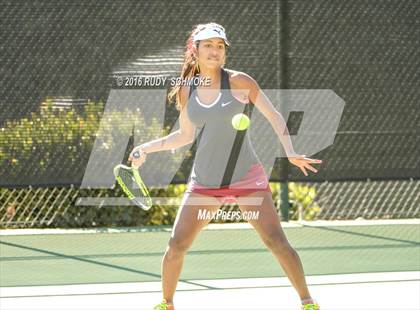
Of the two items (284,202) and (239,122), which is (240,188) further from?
(284,202)

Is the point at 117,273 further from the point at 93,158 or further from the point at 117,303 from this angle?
the point at 93,158

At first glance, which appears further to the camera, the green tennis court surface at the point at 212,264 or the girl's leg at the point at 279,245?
the green tennis court surface at the point at 212,264

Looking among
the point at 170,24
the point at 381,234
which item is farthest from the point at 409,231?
the point at 170,24

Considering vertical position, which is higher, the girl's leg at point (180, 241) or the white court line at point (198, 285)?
the white court line at point (198, 285)

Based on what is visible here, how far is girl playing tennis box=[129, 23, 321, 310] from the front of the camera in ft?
17.6

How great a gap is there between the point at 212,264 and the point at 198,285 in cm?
85

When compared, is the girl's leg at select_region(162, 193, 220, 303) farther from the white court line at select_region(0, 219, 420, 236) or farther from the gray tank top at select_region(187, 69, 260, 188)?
the white court line at select_region(0, 219, 420, 236)

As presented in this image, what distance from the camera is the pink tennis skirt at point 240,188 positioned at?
544 cm

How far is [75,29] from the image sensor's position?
887 centimetres

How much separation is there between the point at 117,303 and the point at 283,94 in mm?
3557

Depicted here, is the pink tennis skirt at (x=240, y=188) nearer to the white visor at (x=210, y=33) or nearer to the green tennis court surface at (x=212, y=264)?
the white visor at (x=210, y=33)

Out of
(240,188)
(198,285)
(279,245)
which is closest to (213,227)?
(198,285)

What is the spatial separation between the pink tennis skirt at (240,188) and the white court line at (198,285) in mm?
1670

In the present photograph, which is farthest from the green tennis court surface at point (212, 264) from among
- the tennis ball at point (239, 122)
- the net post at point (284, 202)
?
the tennis ball at point (239, 122)
